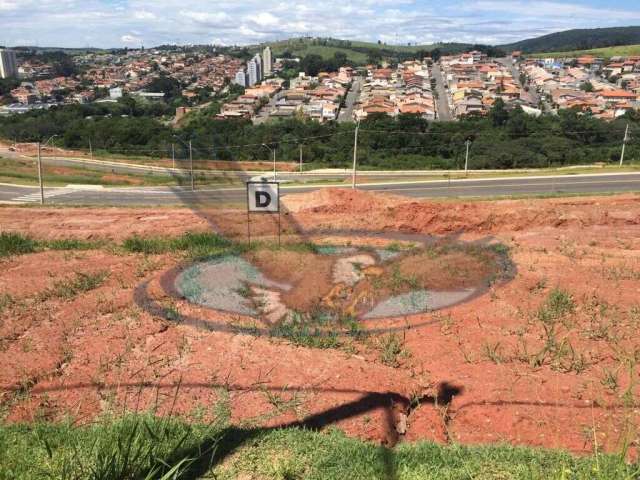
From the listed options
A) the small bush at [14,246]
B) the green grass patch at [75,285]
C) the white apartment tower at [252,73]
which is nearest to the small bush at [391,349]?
the green grass patch at [75,285]

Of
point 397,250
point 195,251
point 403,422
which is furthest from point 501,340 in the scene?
point 195,251

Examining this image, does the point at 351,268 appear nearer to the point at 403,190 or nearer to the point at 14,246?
the point at 14,246

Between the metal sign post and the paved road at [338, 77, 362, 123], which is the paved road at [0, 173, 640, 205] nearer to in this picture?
the metal sign post

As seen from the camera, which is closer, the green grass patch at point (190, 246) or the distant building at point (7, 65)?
the green grass patch at point (190, 246)

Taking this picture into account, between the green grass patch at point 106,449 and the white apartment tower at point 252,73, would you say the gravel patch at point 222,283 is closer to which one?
the green grass patch at point 106,449

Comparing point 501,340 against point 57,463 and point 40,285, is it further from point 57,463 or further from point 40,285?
point 40,285

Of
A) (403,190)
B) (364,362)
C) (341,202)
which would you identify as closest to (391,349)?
(364,362)
